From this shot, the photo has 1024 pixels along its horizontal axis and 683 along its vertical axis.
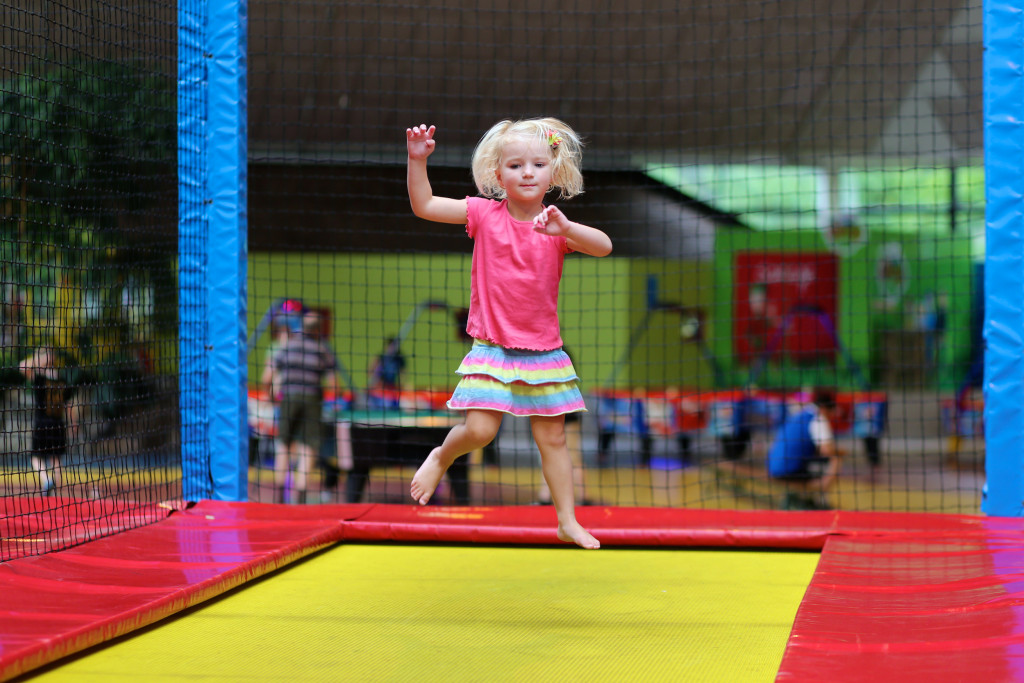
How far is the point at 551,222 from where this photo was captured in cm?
197

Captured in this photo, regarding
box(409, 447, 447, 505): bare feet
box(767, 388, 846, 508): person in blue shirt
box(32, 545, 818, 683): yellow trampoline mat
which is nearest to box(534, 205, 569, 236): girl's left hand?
box(409, 447, 447, 505): bare feet

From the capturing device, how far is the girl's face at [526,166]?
6.77 ft

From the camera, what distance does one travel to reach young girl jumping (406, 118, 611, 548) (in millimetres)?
2076

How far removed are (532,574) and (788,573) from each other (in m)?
0.70

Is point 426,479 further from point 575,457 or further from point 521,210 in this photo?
point 575,457

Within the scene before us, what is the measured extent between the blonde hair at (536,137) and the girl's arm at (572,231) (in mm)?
121

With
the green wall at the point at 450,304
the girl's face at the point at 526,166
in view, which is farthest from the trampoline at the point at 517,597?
the green wall at the point at 450,304

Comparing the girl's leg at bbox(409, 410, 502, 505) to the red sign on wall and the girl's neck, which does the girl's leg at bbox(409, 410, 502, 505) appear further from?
the red sign on wall

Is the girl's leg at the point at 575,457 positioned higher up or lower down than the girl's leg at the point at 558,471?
lower down

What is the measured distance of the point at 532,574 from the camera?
105 inches

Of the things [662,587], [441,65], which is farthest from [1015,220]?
[441,65]

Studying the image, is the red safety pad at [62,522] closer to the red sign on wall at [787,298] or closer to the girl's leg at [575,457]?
the girl's leg at [575,457]

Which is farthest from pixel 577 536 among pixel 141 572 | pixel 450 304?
pixel 450 304

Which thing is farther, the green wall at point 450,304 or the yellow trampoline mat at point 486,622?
the green wall at point 450,304
